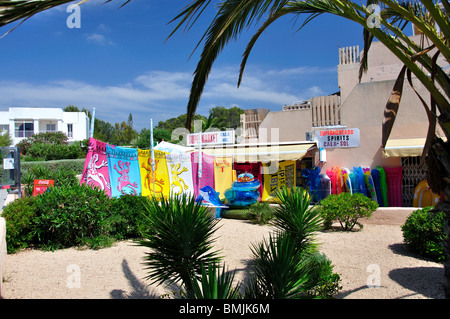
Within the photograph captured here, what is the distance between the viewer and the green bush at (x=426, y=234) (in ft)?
18.5

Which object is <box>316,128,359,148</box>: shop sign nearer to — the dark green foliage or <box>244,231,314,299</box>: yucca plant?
the dark green foliage

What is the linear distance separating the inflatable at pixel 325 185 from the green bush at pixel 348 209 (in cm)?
372

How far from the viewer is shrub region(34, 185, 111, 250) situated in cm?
639

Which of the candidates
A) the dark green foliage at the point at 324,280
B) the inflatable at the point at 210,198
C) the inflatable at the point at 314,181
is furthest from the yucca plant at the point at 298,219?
the inflatable at the point at 314,181

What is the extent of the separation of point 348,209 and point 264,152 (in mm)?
5291

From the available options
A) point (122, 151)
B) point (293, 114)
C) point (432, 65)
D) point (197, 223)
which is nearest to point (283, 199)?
point (197, 223)

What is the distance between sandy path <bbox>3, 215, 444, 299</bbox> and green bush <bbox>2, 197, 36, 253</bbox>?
0.24 m

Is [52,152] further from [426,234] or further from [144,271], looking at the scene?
[426,234]

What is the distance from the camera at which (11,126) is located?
157 ft

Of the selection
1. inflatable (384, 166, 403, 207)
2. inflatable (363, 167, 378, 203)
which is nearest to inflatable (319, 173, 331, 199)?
inflatable (363, 167, 378, 203)

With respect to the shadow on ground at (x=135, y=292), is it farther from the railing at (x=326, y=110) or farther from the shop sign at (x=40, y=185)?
the railing at (x=326, y=110)

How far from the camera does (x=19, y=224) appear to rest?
20.2 ft

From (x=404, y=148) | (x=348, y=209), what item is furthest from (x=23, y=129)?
(x=348, y=209)

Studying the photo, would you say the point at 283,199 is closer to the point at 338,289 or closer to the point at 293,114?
the point at 338,289
